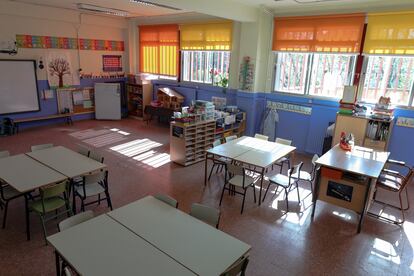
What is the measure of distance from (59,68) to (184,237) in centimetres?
831

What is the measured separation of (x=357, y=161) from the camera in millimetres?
4426

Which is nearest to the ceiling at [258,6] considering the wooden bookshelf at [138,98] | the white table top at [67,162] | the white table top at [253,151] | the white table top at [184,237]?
the white table top at [253,151]

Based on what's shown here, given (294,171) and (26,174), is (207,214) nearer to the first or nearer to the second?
(294,171)

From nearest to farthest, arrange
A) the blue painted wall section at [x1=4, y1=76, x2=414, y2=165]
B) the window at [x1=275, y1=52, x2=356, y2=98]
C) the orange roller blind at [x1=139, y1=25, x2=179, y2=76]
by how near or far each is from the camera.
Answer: the blue painted wall section at [x1=4, y1=76, x2=414, y2=165] < the window at [x1=275, y1=52, x2=356, y2=98] < the orange roller blind at [x1=139, y1=25, x2=179, y2=76]

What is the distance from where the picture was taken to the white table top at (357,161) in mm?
4051

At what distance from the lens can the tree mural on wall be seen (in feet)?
28.8

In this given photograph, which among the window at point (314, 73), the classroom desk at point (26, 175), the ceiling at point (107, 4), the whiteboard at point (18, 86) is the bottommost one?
the classroom desk at point (26, 175)

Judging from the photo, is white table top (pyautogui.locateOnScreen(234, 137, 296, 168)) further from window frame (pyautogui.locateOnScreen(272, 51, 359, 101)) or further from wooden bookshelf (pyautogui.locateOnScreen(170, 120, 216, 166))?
window frame (pyautogui.locateOnScreen(272, 51, 359, 101))

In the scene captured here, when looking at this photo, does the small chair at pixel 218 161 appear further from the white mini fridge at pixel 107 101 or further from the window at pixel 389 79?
the white mini fridge at pixel 107 101

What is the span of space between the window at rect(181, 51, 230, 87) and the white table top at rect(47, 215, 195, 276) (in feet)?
20.7

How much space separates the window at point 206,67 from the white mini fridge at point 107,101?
2536 millimetres

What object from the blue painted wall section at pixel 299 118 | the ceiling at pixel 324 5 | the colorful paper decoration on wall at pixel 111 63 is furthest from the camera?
the colorful paper decoration on wall at pixel 111 63

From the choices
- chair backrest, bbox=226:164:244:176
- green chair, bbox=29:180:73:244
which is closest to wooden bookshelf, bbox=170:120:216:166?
chair backrest, bbox=226:164:244:176

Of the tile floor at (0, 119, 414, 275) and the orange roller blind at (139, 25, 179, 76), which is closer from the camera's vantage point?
the tile floor at (0, 119, 414, 275)
